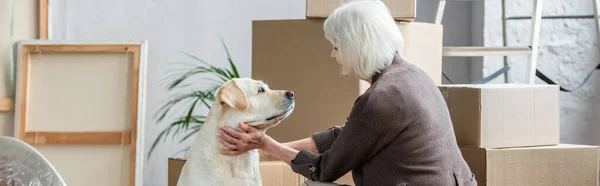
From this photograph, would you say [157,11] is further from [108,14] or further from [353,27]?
[353,27]

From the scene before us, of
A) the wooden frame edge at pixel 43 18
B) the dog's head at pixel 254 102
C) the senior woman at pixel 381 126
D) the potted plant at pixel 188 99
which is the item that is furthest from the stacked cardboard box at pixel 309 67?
Answer: the wooden frame edge at pixel 43 18

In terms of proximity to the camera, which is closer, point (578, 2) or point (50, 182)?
point (50, 182)

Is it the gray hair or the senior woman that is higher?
the gray hair

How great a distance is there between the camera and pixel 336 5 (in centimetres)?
266

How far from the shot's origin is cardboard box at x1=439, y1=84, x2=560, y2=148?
261cm

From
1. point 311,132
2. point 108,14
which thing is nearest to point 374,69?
point 311,132

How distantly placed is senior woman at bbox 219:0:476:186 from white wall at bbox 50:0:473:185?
5.93 feet

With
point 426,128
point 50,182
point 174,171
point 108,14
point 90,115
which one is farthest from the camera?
point 108,14

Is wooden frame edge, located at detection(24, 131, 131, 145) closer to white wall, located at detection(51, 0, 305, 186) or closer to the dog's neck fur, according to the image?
white wall, located at detection(51, 0, 305, 186)

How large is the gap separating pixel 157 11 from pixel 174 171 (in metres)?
1.45

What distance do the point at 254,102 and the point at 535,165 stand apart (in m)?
1.04

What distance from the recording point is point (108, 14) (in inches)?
151

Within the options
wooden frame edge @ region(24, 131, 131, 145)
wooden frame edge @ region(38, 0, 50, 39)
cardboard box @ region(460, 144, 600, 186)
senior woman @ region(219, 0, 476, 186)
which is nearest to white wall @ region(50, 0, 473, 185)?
wooden frame edge @ region(38, 0, 50, 39)

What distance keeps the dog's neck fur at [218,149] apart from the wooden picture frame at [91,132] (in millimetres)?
1500
